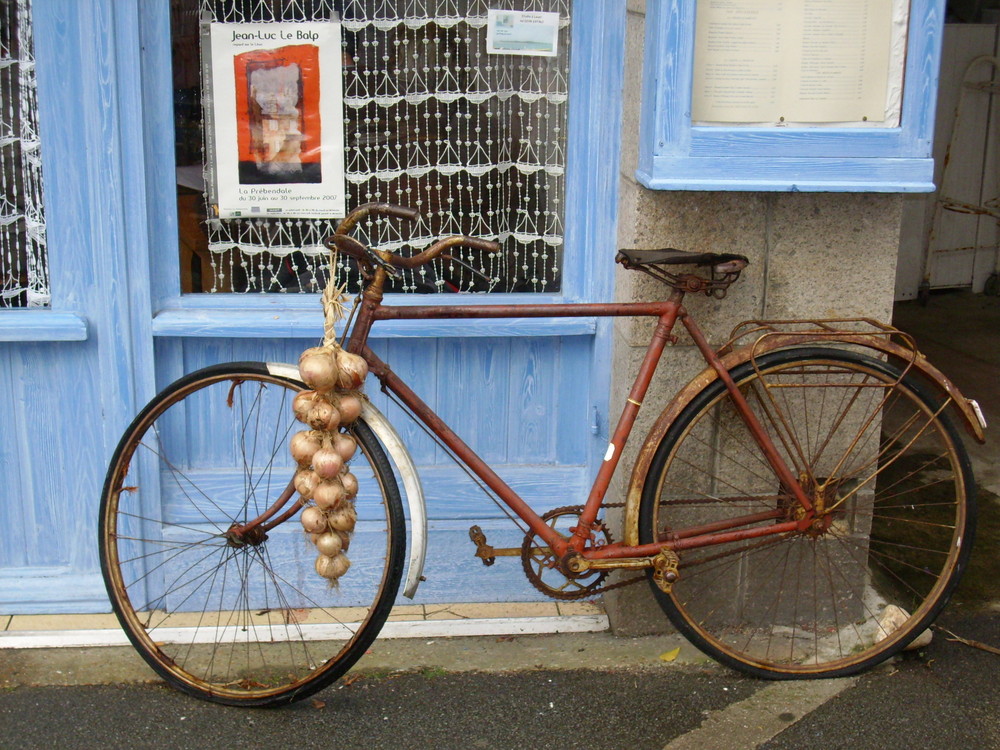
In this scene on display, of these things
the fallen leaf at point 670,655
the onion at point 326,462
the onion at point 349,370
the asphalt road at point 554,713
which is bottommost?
the asphalt road at point 554,713

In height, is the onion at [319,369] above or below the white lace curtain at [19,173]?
below

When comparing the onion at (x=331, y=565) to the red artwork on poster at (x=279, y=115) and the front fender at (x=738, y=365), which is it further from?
the red artwork on poster at (x=279, y=115)

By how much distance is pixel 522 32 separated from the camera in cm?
390

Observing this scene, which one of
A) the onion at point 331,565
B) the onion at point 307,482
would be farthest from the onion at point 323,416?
the onion at point 331,565

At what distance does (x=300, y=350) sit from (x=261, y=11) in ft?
3.72

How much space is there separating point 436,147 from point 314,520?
1472 millimetres

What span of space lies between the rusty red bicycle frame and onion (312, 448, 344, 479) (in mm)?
324

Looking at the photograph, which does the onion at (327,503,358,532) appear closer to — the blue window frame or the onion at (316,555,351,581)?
the onion at (316,555,351,581)

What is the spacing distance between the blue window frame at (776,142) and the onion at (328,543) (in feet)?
4.57

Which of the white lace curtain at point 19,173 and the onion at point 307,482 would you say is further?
the white lace curtain at point 19,173

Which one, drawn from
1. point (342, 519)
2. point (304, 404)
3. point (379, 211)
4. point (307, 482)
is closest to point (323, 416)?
point (304, 404)

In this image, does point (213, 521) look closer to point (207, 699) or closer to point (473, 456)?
point (207, 699)

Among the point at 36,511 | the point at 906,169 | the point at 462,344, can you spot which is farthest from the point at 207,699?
the point at 906,169

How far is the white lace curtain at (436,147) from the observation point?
3.89 meters
